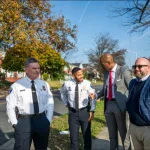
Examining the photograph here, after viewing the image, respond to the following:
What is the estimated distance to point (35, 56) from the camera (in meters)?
23.4

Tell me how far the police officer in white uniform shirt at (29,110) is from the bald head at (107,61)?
130 centimetres

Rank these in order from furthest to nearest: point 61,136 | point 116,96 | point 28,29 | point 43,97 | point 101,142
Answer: point 28,29, point 61,136, point 101,142, point 116,96, point 43,97

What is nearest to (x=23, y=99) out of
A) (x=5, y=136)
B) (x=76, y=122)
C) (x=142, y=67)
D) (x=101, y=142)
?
(x=76, y=122)

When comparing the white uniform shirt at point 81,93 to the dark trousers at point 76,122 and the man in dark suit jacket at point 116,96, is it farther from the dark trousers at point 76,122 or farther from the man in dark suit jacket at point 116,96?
the man in dark suit jacket at point 116,96

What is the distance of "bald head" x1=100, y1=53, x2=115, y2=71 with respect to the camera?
4215 millimetres

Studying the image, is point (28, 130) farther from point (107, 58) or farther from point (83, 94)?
point (107, 58)

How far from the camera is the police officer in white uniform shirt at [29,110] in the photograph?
3.40m

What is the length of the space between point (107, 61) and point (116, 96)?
2.13 feet

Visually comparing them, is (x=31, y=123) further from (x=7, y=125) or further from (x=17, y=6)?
(x=17, y=6)

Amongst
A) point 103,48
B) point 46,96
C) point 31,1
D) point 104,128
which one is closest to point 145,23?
point 104,128

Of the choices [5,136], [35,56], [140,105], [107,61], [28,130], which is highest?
[35,56]

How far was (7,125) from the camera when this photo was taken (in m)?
8.44

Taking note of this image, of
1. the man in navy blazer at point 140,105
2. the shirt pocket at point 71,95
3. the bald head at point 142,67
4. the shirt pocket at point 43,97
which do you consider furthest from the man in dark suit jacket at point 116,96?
the shirt pocket at point 43,97

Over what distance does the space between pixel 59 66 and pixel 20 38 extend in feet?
60.3
